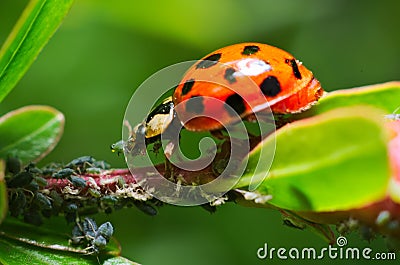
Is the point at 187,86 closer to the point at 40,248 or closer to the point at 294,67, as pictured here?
the point at 294,67

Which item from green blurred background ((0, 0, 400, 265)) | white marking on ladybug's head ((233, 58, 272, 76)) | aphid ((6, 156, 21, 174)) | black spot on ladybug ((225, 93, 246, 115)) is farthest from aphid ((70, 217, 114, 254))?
green blurred background ((0, 0, 400, 265))

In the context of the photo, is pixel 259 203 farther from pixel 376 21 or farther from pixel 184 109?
pixel 376 21

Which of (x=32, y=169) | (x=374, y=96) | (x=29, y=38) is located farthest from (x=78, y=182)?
(x=374, y=96)

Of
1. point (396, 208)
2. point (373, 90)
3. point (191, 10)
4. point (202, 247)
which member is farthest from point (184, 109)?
point (191, 10)

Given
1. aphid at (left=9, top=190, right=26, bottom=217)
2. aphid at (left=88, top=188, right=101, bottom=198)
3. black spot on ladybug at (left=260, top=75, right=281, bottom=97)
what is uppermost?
black spot on ladybug at (left=260, top=75, right=281, bottom=97)

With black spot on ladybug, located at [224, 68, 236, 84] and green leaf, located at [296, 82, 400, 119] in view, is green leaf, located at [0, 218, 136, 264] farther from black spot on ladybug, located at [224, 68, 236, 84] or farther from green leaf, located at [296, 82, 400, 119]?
green leaf, located at [296, 82, 400, 119]

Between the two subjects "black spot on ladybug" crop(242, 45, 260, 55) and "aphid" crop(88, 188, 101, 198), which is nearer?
"aphid" crop(88, 188, 101, 198)

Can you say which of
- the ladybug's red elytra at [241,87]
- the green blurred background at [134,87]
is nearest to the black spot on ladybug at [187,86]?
the ladybug's red elytra at [241,87]

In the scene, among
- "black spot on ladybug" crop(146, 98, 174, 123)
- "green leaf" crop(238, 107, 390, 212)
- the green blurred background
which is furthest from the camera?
the green blurred background
